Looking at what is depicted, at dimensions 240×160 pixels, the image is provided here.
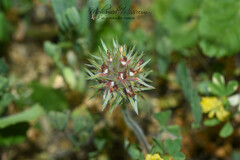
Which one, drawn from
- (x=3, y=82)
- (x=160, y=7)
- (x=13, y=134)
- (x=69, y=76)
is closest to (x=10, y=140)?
(x=13, y=134)

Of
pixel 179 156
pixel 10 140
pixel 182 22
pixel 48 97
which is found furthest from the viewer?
pixel 182 22

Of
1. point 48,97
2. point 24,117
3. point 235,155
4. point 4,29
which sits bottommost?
point 235,155

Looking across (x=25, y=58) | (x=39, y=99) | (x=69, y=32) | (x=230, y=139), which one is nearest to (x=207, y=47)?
(x=230, y=139)

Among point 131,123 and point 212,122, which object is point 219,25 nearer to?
point 212,122

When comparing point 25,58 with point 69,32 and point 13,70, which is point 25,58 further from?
point 69,32

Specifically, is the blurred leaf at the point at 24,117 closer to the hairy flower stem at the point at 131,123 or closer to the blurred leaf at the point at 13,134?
the blurred leaf at the point at 13,134
